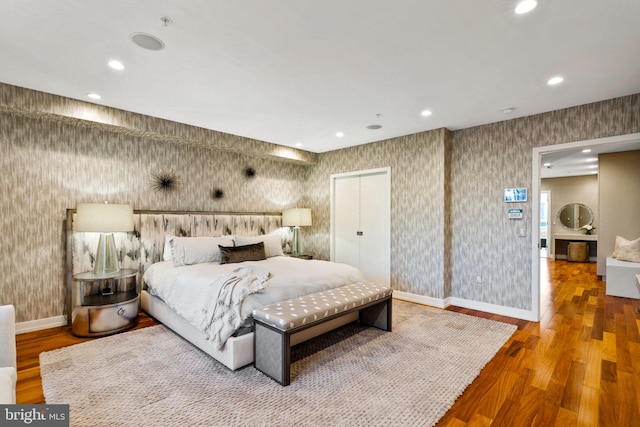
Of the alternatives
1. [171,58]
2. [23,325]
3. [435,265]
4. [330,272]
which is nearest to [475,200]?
[435,265]

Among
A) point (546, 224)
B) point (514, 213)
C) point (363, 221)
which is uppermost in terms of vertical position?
point (514, 213)

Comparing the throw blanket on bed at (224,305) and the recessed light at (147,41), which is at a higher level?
the recessed light at (147,41)

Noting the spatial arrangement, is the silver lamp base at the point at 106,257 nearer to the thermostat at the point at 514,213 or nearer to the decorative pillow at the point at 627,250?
the thermostat at the point at 514,213

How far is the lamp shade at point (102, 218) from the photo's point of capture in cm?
325

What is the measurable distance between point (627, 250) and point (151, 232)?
772 centimetres

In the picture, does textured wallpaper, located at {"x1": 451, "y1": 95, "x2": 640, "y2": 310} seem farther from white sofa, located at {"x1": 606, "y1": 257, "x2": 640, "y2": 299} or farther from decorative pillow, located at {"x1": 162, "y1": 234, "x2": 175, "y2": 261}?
decorative pillow, located at {"x1": 162, "y1": 234, "x2": 175, "y2": 261}

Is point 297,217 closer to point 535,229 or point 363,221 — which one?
point 363,221

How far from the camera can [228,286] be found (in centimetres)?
270

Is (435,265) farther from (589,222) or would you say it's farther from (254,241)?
(589,222)

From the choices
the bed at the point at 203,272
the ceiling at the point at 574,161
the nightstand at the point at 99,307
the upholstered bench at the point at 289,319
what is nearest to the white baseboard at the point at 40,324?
the nightstand at the point at 99,307

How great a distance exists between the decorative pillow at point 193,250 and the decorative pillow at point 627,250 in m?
6.76

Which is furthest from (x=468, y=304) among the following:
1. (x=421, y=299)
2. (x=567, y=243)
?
(x=567, y=243)

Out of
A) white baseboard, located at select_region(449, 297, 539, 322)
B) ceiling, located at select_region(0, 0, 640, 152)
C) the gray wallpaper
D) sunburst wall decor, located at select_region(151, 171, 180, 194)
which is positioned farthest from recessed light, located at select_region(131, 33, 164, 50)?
white baseboard, located at select_region(449, 297, 539, 322)

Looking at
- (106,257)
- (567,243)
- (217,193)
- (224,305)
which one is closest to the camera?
(224,305)
